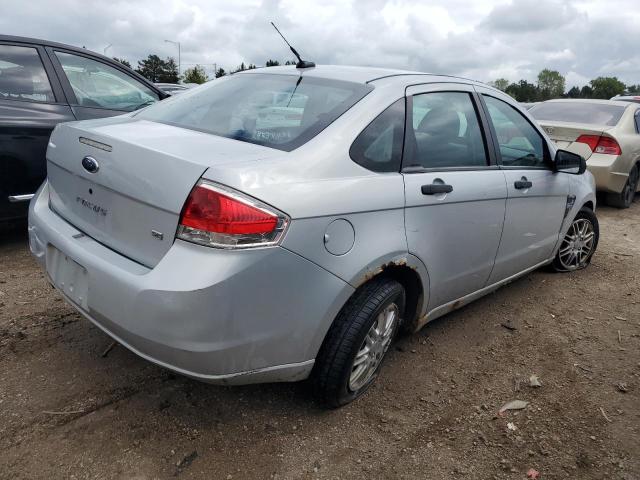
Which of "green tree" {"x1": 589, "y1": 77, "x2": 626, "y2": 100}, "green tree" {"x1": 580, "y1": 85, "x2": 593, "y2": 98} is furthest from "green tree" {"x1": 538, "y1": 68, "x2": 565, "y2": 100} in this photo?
"green tree" {"x1": 580, "y1": 85, "x2": 593, "y2": 98}

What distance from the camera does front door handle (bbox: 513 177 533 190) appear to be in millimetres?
3189

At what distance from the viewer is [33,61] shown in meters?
4.16

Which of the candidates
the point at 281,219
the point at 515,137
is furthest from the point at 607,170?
the point at 281,219

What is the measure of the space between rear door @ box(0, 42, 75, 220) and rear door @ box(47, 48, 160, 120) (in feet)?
0.35

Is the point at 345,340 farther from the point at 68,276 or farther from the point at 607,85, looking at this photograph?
the point at 607,85

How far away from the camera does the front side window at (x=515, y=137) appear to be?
10.6 ft

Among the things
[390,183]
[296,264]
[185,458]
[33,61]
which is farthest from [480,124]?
[33,61]

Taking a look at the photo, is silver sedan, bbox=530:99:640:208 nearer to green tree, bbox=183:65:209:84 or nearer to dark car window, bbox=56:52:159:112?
dark car window, bbox=56:52:159:112

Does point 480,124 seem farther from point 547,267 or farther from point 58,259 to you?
point 58,259

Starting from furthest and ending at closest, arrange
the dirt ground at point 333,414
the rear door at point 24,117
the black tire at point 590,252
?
the black tire at point 590,252, the rear door at point 24,117, the dirt ground at point 333,414

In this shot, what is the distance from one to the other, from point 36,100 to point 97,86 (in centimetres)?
62

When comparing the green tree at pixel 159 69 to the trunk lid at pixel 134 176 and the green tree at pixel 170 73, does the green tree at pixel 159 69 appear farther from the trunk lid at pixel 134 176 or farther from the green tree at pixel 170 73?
the trunk lid at pixel 134 176

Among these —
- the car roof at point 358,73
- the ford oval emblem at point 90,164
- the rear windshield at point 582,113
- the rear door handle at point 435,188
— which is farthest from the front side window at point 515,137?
the rear windshield at point 582,113

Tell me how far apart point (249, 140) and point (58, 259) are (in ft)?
3.31
